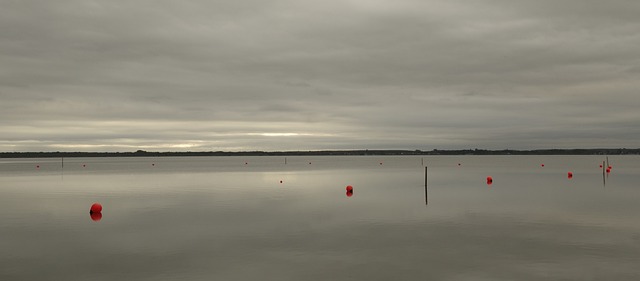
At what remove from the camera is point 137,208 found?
1572 inches

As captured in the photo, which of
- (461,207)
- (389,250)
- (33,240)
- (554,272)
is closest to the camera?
(554,272)

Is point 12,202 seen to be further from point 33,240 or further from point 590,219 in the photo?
point 590,219

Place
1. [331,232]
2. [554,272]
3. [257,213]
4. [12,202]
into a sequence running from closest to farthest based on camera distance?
[554,272] < [331,232] < [257,213] < [12,202]

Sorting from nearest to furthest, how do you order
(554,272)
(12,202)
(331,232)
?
(554,272) < (331,232) < (12,202)

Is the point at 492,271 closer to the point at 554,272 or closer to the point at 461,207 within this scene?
the point at 554,272

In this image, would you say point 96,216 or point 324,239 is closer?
point 324,239

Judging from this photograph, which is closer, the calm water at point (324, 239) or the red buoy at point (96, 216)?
the calm water at point (324, 239)

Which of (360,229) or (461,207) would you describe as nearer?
(360,229)

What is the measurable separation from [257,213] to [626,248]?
2176 cm

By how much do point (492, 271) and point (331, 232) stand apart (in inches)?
409

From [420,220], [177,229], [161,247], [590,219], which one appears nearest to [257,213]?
[177,229]

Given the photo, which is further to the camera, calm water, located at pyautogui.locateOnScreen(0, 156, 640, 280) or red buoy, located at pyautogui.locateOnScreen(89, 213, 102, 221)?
red buoy, located at pyautogui.locateOnScreen(89, 213, 102, 221)

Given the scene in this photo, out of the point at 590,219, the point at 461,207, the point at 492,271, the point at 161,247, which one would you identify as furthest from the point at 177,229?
the point at 590,219

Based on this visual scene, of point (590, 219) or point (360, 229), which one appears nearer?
point (360, 229)
